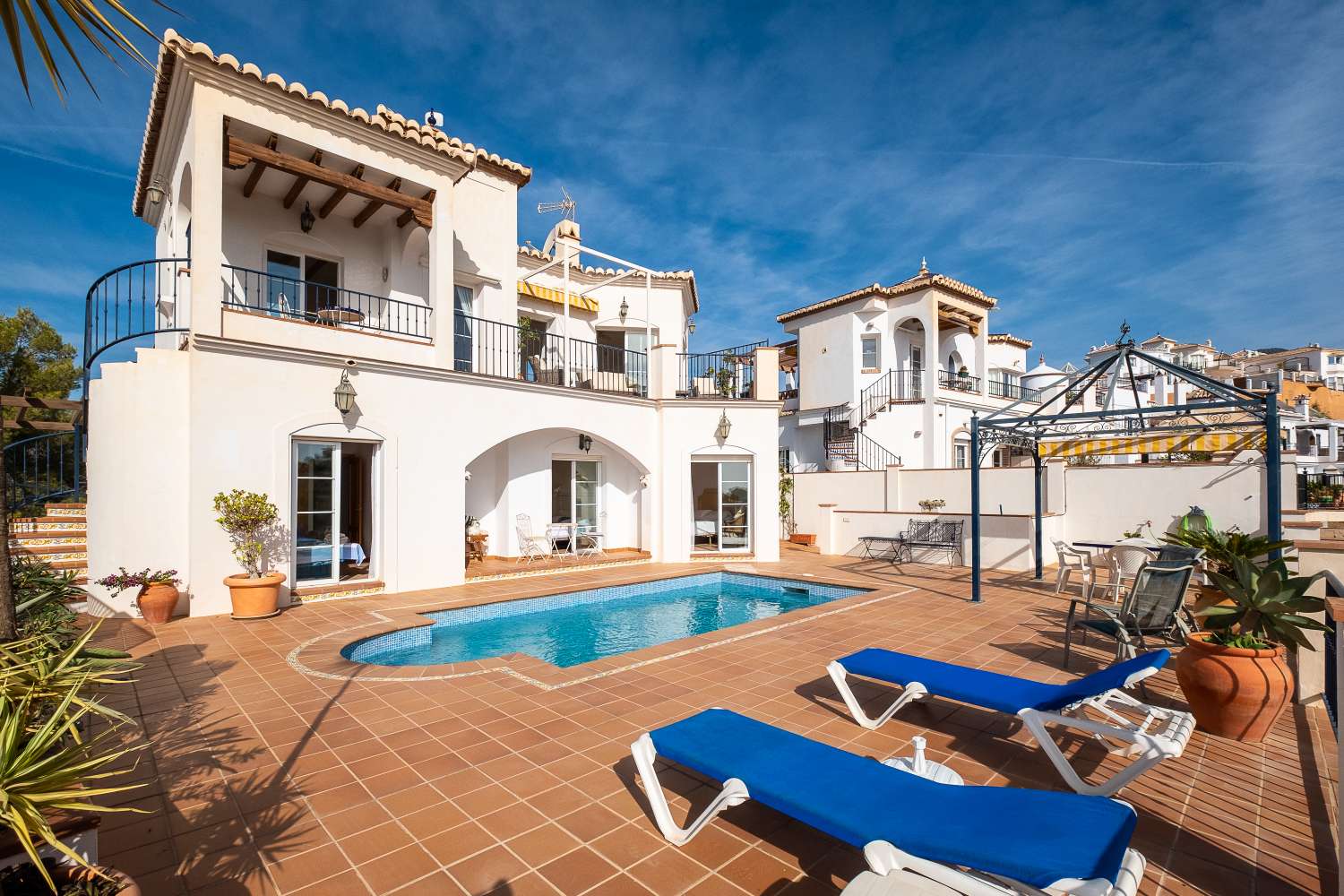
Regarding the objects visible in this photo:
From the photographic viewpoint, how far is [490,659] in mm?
6617

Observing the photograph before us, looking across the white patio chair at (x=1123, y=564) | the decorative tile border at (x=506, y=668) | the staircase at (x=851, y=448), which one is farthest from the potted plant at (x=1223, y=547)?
the staircase at (x=851, y=448)

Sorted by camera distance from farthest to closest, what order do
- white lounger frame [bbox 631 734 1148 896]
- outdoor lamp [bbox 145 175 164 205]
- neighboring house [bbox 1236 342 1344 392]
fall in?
neighboring house [bbox 1236 342 1344 392] < outdoor lamp [bbox 145 175 164 205] < white lounger frame [bbox 631 734 1148 896]

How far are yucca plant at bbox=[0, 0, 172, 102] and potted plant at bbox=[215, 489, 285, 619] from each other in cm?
734

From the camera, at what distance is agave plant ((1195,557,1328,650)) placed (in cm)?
441

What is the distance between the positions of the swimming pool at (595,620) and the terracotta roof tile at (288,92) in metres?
7.85

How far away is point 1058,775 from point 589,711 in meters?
3.38

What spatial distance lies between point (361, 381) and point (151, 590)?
398cm

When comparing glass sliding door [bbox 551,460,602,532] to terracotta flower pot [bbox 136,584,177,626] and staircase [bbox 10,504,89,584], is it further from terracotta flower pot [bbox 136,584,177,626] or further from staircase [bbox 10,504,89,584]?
staircase [bbox 10,504,89,584]

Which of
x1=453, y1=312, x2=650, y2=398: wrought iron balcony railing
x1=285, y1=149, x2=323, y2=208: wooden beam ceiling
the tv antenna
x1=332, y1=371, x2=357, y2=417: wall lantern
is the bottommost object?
x1=332, y1=371, x2=357, y2=417: wall lantern

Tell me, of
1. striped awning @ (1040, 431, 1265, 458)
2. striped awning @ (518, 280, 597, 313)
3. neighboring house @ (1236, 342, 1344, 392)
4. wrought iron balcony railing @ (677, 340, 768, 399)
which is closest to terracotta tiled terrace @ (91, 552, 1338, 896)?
striped awning @ (1040, 431, 1265, 458)

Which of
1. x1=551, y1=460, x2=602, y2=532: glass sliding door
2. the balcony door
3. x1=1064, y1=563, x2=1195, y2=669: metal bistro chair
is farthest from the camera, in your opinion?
x1=551, y1=460, x2=602, y2=532: glass sliding door

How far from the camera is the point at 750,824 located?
3.47m

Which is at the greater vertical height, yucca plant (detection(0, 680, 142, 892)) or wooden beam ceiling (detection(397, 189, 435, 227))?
wooden beam ceiling (detection(397, 189, 435, 227))

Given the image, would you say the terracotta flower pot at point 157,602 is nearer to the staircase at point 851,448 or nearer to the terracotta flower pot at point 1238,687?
the terracotta flower pot at point 1238,687
